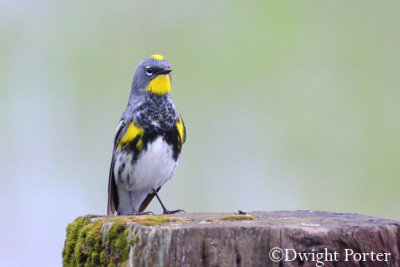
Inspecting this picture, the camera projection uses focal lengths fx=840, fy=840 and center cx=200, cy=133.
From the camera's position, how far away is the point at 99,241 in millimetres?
4160

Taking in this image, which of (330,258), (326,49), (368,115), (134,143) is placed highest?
(326,49)

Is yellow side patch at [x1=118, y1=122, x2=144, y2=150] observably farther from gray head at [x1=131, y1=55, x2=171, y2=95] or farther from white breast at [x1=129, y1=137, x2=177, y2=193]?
gray head at [x1=131, y1=55, x2=171, y2=95]

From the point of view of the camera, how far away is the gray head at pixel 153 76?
6539 millimetres

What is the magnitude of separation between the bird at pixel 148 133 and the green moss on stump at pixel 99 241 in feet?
6.30

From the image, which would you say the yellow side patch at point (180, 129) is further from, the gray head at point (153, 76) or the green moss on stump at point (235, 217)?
the green moss on stump at point (235, 217)

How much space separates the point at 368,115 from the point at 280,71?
3.56 feet

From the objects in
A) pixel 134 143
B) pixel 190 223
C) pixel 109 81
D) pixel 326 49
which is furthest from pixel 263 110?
pixel 190 223

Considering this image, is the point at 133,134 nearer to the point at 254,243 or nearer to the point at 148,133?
the point at 148,133

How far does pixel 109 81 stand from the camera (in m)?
9.09

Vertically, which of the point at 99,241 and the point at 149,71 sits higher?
the point at 149,71

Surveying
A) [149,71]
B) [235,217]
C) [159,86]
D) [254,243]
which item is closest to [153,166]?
[159,86]

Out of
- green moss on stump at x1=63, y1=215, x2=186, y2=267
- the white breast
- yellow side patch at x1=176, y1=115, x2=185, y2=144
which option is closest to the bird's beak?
yellow side patch at x1=176, y1=115, x2=185, y2=144

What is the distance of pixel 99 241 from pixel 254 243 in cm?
84

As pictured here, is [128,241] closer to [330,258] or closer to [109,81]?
[330,258]
